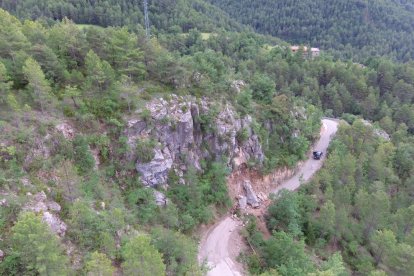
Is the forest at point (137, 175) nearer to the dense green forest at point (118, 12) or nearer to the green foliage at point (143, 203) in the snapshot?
the green foliage at point (143, 203)

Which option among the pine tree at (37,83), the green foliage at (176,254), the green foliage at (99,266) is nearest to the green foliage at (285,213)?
the green foliage at (176,254)

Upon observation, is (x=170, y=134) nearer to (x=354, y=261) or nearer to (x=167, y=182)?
(x=167, y=182)

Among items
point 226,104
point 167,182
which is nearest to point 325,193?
point 226,104

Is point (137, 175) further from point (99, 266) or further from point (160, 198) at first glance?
point (99, 266)

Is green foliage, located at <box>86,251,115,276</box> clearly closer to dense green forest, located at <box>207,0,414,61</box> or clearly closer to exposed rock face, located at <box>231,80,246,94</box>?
exposed rock face, located at <box>231,80,246,94</box>

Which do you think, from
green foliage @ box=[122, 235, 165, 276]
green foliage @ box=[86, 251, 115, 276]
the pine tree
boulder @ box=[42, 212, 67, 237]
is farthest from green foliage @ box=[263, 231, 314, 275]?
the pine tree

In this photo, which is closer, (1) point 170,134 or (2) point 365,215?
(1) point 170,134
